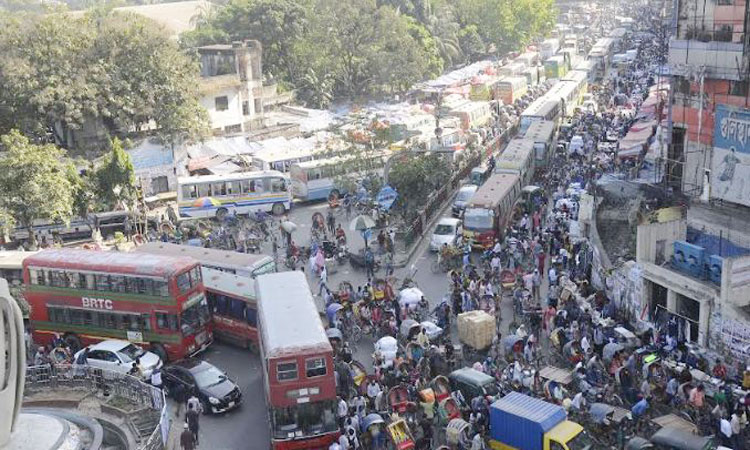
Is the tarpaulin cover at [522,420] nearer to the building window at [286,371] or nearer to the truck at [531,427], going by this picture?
the truck at [531,427]

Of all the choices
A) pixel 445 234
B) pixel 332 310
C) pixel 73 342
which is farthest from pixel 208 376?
pixel 445 234

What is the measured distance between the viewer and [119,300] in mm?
22000

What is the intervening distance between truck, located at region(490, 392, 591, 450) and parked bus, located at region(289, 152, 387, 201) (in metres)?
21.6

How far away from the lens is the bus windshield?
16559mm

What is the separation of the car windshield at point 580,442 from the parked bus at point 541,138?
79.6ft

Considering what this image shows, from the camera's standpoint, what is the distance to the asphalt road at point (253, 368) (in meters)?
18.2

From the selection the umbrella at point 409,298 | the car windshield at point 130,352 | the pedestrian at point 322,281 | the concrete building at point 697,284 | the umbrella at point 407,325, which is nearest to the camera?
the concrete building at point 697,284

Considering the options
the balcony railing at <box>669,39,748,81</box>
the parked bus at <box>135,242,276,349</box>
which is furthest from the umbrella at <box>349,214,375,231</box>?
the balcony railing at <box>669,39,748,81</box>

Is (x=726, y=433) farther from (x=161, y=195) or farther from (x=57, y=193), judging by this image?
(x=161, y=195)

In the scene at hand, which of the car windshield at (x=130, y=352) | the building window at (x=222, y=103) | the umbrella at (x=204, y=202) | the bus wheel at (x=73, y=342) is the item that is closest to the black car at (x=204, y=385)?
the car windshield at (x=130, y=352)

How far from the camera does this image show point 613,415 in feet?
53.7

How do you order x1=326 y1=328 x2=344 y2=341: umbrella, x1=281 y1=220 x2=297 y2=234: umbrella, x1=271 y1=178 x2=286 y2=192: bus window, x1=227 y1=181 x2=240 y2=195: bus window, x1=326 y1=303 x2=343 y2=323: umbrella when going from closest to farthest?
1. x1=326 y1=328 x2=344 y2=341: umbrella
2. x1=326 y1=303 x2=343 y2=323: umbrella
3. x1=281 y1=220 x2=297 y2=234: umbrella
4. x1=227 y1=181 x2=240 y2=195: bus window
5. x1=271 y1=178 x2=286 y2=192: bus window

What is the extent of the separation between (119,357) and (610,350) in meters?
11.5

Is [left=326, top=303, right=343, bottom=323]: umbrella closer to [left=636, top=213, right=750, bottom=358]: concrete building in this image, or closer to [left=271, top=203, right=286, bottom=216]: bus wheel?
[left=636, top=213, right=750, bottom=358]: concrete building
